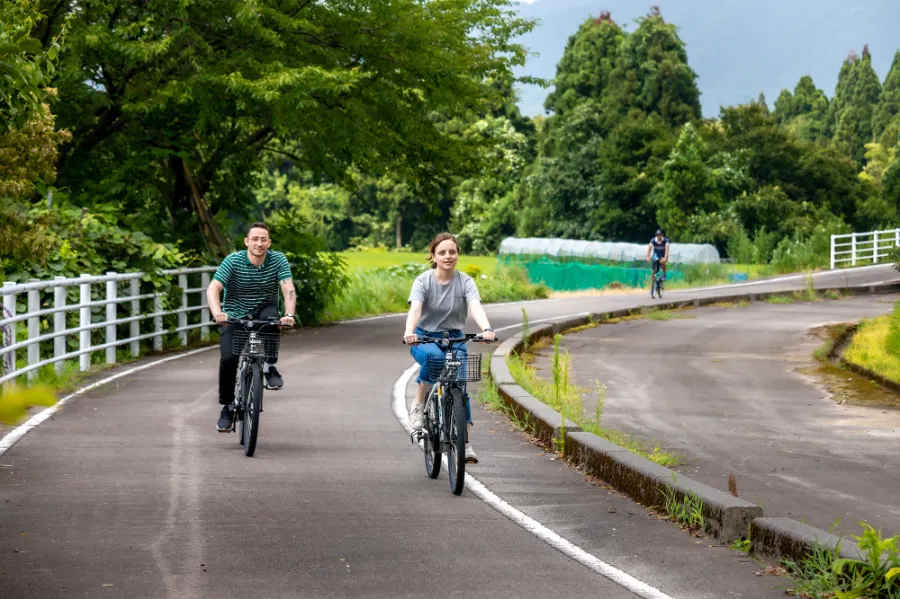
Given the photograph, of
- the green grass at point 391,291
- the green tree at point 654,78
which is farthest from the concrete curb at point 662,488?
the green tree at point 654,78

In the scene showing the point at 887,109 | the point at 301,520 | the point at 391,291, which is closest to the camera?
the point at 301,520

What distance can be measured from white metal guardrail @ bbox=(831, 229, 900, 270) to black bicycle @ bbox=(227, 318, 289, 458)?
153ft

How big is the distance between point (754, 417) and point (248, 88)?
9455 mm

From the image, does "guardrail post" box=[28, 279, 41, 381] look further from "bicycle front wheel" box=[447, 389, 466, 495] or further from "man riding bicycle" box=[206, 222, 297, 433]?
"bicycle front wheel" box=[447, 389, 466, 495]

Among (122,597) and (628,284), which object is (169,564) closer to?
(122,597)

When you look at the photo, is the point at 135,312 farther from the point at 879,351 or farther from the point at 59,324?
the point at 879,351

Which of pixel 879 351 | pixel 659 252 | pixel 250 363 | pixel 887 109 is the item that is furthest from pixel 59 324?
pixel 887 109

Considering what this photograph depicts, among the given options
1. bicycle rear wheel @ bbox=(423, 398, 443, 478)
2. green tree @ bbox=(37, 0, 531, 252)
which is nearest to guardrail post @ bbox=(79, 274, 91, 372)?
green tree @ bbox=(37, 0, 531, 252)

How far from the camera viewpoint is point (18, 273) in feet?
54.7

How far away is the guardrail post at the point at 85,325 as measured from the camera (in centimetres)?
1680

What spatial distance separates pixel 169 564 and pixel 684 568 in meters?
2.65

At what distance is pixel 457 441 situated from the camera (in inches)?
347

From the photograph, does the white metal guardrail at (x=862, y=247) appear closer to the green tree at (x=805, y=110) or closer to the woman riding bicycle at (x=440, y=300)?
the green tree at (x=805, y=110)

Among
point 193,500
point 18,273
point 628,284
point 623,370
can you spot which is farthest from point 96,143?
point 628,284
